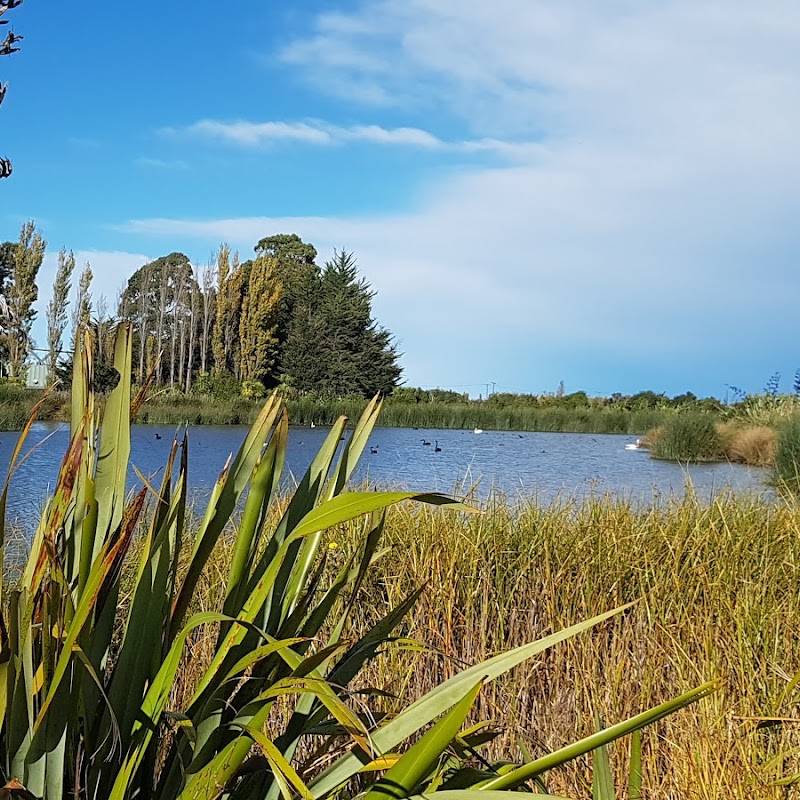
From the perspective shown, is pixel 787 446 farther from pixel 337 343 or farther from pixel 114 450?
pixel 337 343

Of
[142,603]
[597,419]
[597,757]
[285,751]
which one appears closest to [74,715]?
[142,603]

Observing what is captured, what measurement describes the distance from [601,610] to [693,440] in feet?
51.5

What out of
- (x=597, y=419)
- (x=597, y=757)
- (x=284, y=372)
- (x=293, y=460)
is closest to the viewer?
(x=597, y=757)

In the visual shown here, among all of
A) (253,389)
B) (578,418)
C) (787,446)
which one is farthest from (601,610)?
(253,389)

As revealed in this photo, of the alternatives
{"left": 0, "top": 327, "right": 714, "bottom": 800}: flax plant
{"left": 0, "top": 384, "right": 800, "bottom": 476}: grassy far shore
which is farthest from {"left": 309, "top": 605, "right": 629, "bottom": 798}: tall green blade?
{"left": 0, "top": 384, "right": 800, "bottom": 476}: grassy far shore

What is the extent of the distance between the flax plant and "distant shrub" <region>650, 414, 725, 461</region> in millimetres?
17408

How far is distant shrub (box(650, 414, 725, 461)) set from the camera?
706 inches

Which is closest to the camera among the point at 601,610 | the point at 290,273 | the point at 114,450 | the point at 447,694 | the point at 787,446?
the point at 447,694

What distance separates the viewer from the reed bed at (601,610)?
2559mm

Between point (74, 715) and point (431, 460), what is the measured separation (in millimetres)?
13685

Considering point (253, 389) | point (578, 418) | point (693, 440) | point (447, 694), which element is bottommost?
point (693, 440)

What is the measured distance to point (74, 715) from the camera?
3.60 feet

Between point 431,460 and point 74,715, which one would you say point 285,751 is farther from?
point 431,460

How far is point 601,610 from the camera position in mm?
3252
